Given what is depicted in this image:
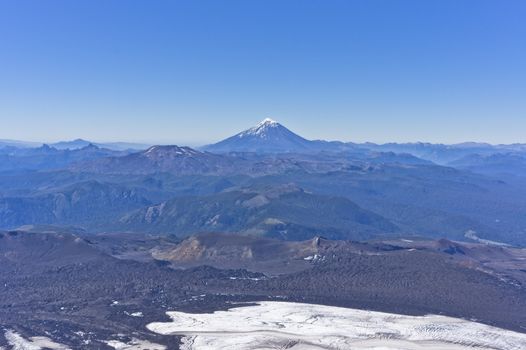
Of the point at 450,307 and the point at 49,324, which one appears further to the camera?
the point at 450,307

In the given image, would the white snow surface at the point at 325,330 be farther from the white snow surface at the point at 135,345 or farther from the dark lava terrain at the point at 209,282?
the dark lava terrain at the point at 209,282

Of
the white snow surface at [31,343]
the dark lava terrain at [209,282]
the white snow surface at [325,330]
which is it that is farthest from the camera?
the dark lava terrain at [209,282]

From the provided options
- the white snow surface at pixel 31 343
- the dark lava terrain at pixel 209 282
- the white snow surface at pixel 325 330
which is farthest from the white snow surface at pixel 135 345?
the white snow surface at pixel 31 343

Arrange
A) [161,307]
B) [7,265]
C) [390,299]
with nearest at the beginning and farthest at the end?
[161,307]
[390,299]
[7,265]

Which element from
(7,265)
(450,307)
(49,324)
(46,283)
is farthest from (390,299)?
(7,265)

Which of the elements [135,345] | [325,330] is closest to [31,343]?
[135,345]

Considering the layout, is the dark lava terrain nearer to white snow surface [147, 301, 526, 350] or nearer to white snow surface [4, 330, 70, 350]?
white snow surface [4, 330, 70, 350]

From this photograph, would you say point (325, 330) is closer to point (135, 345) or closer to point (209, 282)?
point (135, 345)

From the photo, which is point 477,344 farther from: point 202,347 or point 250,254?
point 250,254
